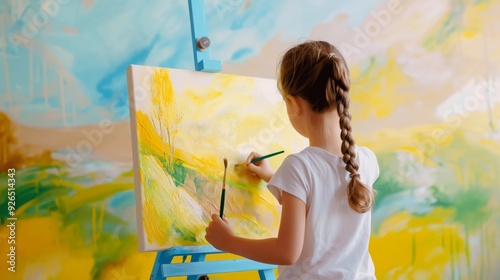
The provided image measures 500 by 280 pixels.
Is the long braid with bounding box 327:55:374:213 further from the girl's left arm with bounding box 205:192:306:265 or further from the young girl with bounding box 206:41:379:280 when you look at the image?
the girl's left arm with bounding box 205:192:306:265

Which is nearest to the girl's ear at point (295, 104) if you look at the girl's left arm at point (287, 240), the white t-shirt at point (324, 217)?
the white t-shirt at point (324, 217)

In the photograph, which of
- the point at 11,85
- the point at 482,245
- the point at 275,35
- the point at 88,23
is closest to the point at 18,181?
the point at 11,85

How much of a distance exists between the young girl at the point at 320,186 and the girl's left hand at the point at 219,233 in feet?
0.27

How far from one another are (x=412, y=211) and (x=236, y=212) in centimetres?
142

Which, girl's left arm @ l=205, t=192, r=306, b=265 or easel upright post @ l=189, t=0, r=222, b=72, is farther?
easel upright post @ l=189, t=0, r=222, b=72

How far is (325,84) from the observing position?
1.49 metres

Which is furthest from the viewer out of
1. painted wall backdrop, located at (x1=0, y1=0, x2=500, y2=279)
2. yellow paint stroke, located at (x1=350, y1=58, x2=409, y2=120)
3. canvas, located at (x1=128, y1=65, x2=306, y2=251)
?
yellow paint stroke, located at (x1=350, y1=58, x2=409, y2=120)

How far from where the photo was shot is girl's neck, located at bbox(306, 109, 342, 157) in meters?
1.50

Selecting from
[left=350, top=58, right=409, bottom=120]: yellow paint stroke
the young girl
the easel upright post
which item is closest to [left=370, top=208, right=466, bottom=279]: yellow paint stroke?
[left=350, top=58, right=409, bottom=120]: yellow paint stroke

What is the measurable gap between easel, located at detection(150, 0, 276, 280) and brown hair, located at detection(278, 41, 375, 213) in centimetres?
46

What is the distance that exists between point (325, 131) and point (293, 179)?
6.1 inches

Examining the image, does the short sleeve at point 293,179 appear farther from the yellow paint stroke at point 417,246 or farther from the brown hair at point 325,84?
the yellow paint stroke at point 417,246

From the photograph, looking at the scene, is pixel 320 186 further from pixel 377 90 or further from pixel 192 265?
pixel 377 90

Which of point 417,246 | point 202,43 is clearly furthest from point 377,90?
point 202,43
